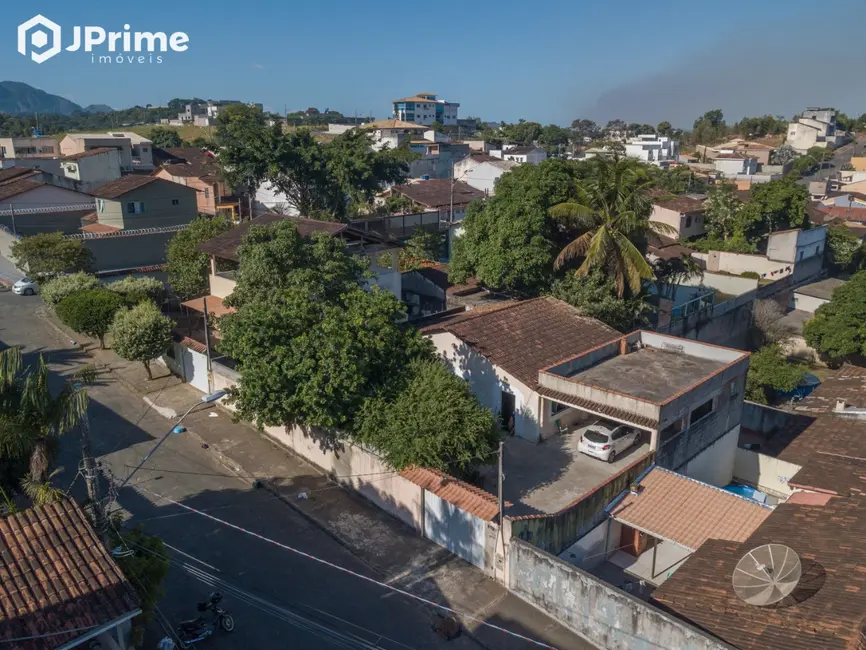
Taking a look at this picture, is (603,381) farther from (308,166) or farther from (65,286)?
(308,166)

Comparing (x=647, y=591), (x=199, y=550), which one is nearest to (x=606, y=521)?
(x=647, y=591)

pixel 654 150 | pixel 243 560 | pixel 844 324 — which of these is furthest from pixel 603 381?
pixel 654 150

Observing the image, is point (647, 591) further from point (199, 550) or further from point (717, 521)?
point (199, 550)

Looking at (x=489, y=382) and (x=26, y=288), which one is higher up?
(x=26, y=288)

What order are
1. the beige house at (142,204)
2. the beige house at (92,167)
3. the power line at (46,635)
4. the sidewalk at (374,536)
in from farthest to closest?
the beige house at (92,167), the beige house at (142,204), the sidewalk at (374,536), the power line at (46,635)

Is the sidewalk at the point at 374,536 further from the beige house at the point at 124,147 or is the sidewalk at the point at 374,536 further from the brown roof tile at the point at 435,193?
the beige house at the point at 124,147

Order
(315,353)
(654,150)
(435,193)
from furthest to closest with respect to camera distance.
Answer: (654,150) < (435,193) < (315,353)

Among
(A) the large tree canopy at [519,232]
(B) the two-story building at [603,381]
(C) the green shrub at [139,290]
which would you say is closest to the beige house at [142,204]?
(C) the green shrub at [139,290]
